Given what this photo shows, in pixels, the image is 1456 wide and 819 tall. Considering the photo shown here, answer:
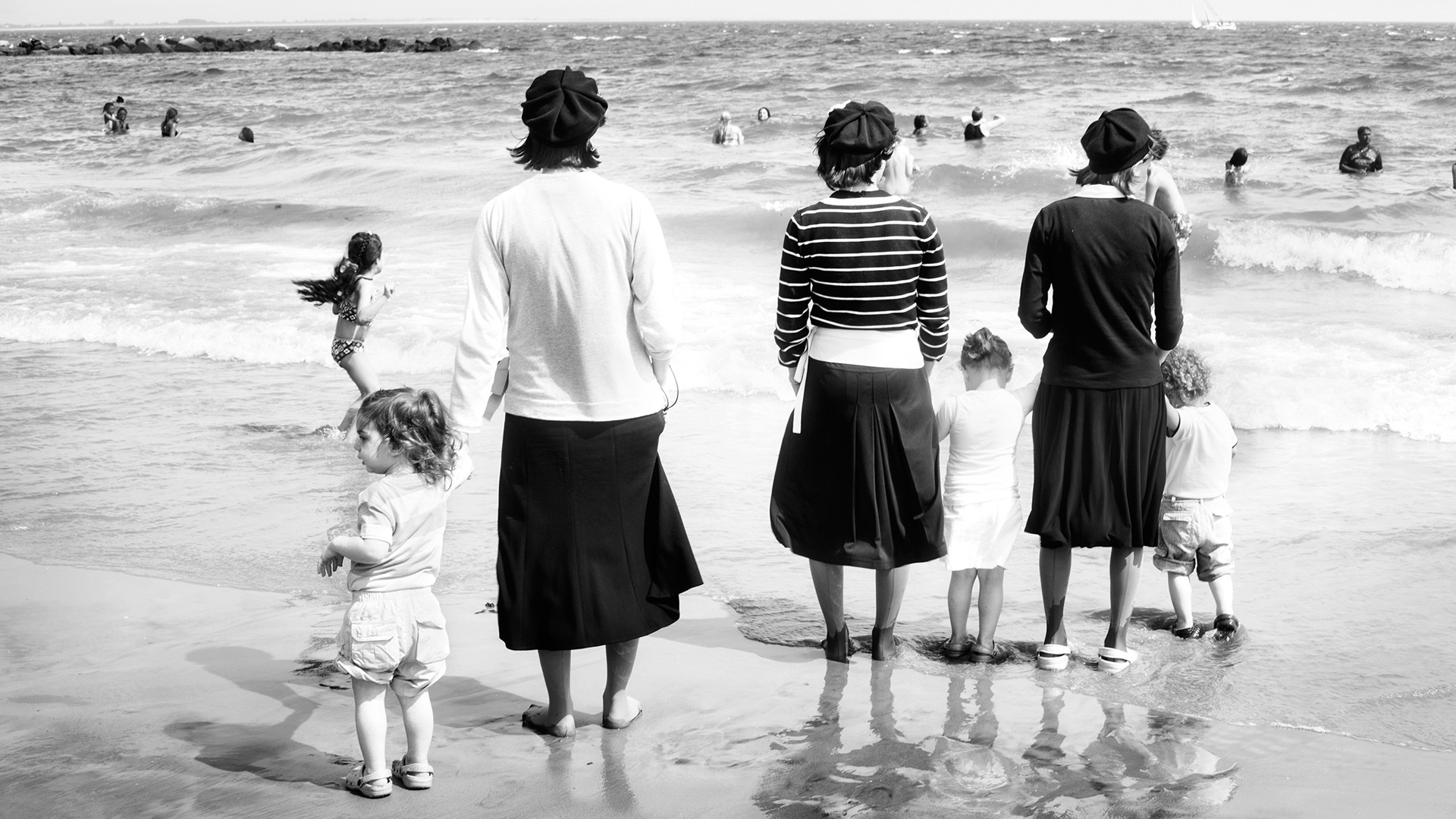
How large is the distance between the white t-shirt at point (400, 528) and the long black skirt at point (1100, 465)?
1832 mm

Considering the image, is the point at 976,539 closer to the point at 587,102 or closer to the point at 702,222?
the point at 587,102

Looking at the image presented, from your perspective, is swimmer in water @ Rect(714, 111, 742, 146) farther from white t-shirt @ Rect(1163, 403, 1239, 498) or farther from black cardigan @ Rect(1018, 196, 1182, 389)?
black cardigan @ Rect(1018, 196, 1182, 389)

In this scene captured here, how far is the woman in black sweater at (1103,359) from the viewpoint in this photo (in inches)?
145

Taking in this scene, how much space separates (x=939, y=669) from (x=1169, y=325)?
128 centimetres

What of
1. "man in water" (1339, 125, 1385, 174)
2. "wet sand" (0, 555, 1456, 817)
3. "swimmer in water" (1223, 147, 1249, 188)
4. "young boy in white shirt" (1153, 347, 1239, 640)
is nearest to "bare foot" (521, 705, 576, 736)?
"wet sand" (0, 555, 1456, 817)

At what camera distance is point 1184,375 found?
4199 millimetres

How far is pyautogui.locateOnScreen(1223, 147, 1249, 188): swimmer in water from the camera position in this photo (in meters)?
15.3

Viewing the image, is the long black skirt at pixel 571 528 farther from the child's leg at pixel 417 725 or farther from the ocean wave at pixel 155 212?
the ocean wave at pixel 155 212

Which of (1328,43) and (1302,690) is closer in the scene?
(1302,690)

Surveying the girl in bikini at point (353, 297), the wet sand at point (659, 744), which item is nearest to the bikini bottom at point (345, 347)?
the girl in bikini at point (353, 297)

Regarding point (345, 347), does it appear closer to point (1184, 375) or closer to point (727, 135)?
point (1184, 375)

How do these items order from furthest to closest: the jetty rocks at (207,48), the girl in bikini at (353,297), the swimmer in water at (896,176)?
the jetty rocks at (207,48) → the swimmer in water at (896,176) → the girl in bikini at (353,297)

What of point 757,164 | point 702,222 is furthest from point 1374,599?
point 757,164

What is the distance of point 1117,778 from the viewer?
3.16 metres
